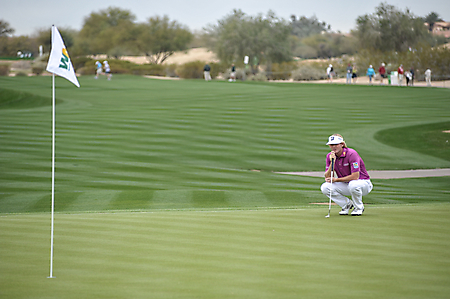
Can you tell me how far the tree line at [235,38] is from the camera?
81.3m

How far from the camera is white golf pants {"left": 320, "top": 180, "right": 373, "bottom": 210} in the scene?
30.8 ft

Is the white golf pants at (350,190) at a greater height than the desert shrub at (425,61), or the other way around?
the desert shrub at (425,61)

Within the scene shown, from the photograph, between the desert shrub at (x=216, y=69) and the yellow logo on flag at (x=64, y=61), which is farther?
the desert shrub at (x=216, y=69)

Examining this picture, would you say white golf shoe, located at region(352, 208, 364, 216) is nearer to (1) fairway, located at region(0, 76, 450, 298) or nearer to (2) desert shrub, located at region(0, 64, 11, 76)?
(1) fairway, located at region(0, 76, 450, 298)

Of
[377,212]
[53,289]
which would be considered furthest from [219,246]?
[377,212]

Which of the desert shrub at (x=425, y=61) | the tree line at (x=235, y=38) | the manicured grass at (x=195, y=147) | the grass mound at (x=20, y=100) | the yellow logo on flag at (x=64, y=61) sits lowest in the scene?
the manicured grass at (x=195, y=147)

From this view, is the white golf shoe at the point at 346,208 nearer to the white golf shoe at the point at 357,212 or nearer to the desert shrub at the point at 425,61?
the white golf shoe at the point at 357,212

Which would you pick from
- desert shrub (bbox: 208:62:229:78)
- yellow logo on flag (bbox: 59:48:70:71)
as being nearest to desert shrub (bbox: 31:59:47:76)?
desert shrub (bbox: 208:62:229:78)

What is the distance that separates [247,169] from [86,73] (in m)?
60.5

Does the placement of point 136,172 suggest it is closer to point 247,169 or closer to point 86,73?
point 247,169

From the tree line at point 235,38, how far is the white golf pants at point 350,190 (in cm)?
6476

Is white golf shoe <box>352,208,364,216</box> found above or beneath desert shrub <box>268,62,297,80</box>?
beneath

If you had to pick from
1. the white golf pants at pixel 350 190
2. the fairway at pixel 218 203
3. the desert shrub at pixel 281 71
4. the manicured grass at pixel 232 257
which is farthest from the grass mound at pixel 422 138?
the desert shrub at pixel 281 71

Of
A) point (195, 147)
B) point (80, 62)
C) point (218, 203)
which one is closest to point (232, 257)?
point (218, 203)
